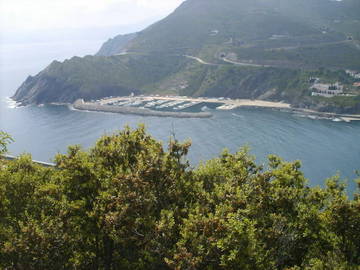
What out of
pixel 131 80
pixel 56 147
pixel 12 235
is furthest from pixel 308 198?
pixel 131 80

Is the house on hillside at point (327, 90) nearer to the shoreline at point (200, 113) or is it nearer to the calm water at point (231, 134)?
the shoreline at point (200, 113)

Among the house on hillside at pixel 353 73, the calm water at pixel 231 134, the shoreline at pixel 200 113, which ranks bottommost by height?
the calm water at pixel 231 134

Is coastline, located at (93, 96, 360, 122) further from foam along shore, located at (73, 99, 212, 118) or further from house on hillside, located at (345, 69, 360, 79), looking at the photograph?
house on hillside, located at (345, 69, 360, 79)

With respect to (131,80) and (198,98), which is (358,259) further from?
(131,80)

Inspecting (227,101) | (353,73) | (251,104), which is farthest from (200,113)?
(353,73)

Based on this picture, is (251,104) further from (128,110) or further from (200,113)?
(128,110)

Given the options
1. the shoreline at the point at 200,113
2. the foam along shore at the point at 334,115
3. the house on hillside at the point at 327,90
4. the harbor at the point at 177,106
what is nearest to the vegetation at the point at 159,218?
the foam along shore at the point at 334,115

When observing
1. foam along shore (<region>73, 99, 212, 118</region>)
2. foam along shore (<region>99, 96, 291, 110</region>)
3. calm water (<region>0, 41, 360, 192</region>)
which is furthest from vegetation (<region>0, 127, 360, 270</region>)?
foam along shore (<region>99, 96, 291, 110</region>)
